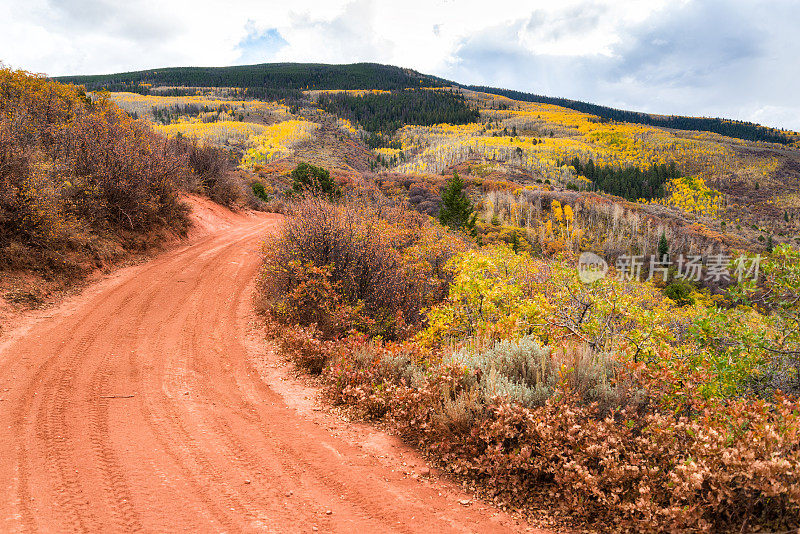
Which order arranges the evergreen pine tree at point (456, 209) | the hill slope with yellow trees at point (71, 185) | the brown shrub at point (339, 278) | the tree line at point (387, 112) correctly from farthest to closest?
the tree line at point (387, 112) → the evergreen pine tree at point (456, 209) → the hill slope with yellow trees at point (71, 185) → the brown shrub at point (339, 278)

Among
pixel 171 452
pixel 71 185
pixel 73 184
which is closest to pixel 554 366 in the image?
pixel 171 452

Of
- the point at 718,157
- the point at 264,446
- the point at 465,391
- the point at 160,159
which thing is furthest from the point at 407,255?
the point at 718,157

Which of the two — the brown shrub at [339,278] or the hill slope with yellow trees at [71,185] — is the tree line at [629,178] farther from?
the hill slope with yellow trees at [71,185]

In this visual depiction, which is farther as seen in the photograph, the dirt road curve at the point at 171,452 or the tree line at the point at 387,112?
the tree line at the point at 387,112

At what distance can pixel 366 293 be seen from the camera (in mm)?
7926

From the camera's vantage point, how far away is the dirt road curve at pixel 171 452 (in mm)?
3031

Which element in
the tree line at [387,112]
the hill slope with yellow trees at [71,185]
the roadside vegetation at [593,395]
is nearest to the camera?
the roadside vegetation at [593,395]

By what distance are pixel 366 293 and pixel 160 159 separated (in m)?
9.78

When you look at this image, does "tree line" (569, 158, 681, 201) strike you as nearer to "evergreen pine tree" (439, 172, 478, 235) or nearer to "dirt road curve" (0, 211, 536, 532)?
"evergreen pine tree" (439, 172, 478, 235)

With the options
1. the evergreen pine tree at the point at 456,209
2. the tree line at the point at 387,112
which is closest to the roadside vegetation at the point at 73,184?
the evergreen pine tree at the point at 456,209

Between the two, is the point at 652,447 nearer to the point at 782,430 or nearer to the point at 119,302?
the point at 782,430

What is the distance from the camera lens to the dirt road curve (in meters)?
3.03

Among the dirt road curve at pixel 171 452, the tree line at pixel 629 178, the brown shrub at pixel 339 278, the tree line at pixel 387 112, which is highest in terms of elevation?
the tree line at pixel 387 112

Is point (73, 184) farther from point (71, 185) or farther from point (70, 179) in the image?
point (71, 185)
